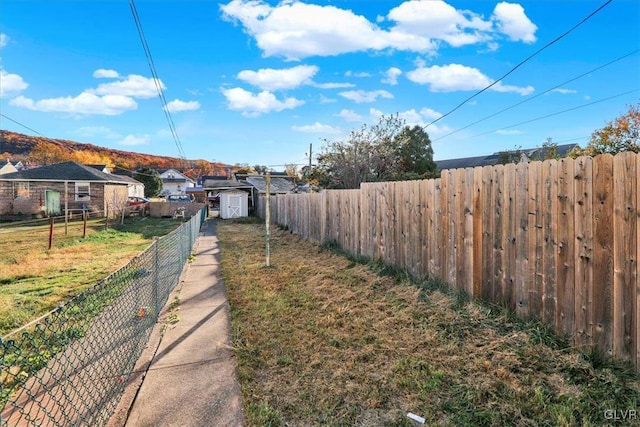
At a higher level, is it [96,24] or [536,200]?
[96,24]

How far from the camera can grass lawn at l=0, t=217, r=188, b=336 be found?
464 cm

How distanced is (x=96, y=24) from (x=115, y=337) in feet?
36.1

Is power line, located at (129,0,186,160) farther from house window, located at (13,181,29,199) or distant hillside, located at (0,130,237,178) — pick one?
distant hillside, located at (0,130,237,178)

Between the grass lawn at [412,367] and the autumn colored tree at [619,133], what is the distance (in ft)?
58.8

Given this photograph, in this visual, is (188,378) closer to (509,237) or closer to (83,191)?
(509,237)

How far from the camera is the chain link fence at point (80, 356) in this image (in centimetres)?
213

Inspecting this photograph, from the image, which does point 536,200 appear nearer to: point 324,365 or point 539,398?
point 539,398

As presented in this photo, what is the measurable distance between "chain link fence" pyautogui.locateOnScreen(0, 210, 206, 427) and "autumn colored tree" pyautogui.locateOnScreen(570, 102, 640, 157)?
20098mm

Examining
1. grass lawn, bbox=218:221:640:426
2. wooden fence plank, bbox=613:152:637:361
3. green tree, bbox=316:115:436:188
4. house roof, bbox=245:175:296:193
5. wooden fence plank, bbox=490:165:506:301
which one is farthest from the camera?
house roof, bbox=245:175:296:193

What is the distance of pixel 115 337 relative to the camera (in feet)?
11.7

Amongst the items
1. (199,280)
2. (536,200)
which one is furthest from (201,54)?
(536,200)

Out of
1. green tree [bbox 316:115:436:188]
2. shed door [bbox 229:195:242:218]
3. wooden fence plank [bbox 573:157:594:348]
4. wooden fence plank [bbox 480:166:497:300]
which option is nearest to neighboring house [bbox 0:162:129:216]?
shed door [bbox 229:195:242:218]

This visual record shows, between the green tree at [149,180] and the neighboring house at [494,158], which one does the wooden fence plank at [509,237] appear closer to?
the neighboring house at [494,158]

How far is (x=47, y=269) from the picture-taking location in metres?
6.92
